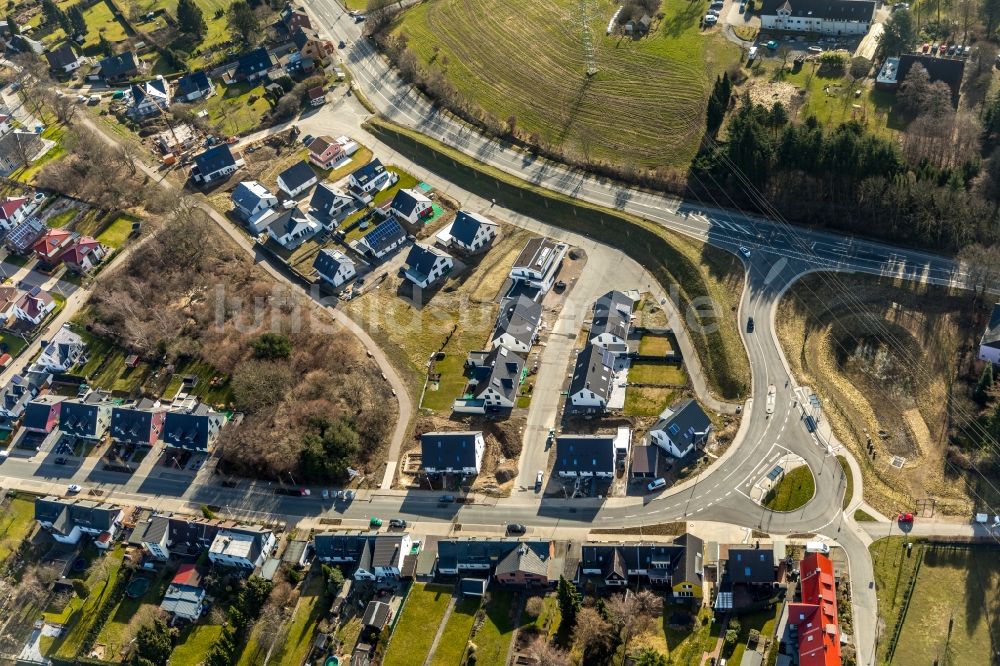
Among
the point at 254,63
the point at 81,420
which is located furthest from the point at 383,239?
the point at 254,63

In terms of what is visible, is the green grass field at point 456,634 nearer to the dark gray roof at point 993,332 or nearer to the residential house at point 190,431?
the residential house at point 190,431

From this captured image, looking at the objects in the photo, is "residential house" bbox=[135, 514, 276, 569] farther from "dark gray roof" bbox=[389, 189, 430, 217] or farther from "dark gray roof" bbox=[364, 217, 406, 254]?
"dark gray roof" bbox=[389, 189, 430, 217]

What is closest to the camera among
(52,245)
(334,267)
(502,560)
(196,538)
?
(502,560)

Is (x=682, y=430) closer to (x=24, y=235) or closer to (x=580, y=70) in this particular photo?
(x=580, y=70)

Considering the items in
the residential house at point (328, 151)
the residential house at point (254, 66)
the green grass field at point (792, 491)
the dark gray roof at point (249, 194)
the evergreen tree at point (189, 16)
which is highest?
the evergreen tree at point (189, 16)

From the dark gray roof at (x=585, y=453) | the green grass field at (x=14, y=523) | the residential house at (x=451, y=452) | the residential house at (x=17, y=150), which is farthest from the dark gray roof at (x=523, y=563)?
the residential house at (x=17, y=150)
